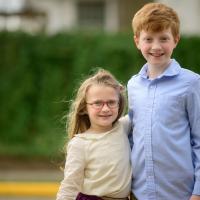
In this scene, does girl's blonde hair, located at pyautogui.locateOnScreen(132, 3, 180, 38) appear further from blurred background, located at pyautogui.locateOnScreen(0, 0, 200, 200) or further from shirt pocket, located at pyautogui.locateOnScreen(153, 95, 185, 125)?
blurred background, located at pyautogui.locateOnScreen(0, 0, 200, 200)

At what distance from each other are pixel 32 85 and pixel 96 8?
26.9 feet

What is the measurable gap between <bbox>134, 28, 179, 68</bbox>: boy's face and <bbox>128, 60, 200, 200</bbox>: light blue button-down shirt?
7 cm

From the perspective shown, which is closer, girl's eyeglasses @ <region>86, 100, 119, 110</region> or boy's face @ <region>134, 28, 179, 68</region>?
boy's face @ <region>134, 28, 179, 68</region>

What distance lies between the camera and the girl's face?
3582mm

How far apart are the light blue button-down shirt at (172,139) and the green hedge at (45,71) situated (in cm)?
909

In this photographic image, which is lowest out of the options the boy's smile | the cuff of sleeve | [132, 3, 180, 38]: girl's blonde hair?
the cuff of sleeve

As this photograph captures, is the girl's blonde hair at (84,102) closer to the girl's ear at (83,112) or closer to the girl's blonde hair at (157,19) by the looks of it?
the girl's ear at (83,112)

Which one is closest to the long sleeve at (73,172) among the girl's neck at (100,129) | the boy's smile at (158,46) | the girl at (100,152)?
the girl at (100,152)

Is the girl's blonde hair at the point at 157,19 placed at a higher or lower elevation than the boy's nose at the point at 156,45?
higher

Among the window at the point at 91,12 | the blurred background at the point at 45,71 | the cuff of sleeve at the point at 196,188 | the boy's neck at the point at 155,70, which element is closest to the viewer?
the cuff of sleeve at the point at 196,188

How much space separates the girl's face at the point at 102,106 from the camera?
358 cm

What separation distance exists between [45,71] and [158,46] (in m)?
9.50

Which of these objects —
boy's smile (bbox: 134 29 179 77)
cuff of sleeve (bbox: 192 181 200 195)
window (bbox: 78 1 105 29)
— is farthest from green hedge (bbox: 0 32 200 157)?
cuff of sleeve (bbox: 192 181 200 195)

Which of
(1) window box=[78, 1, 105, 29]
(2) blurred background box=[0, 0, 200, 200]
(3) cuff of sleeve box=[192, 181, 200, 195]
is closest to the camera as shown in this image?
(3) cuff of sleeve box=[192, 181, 200, 195]
